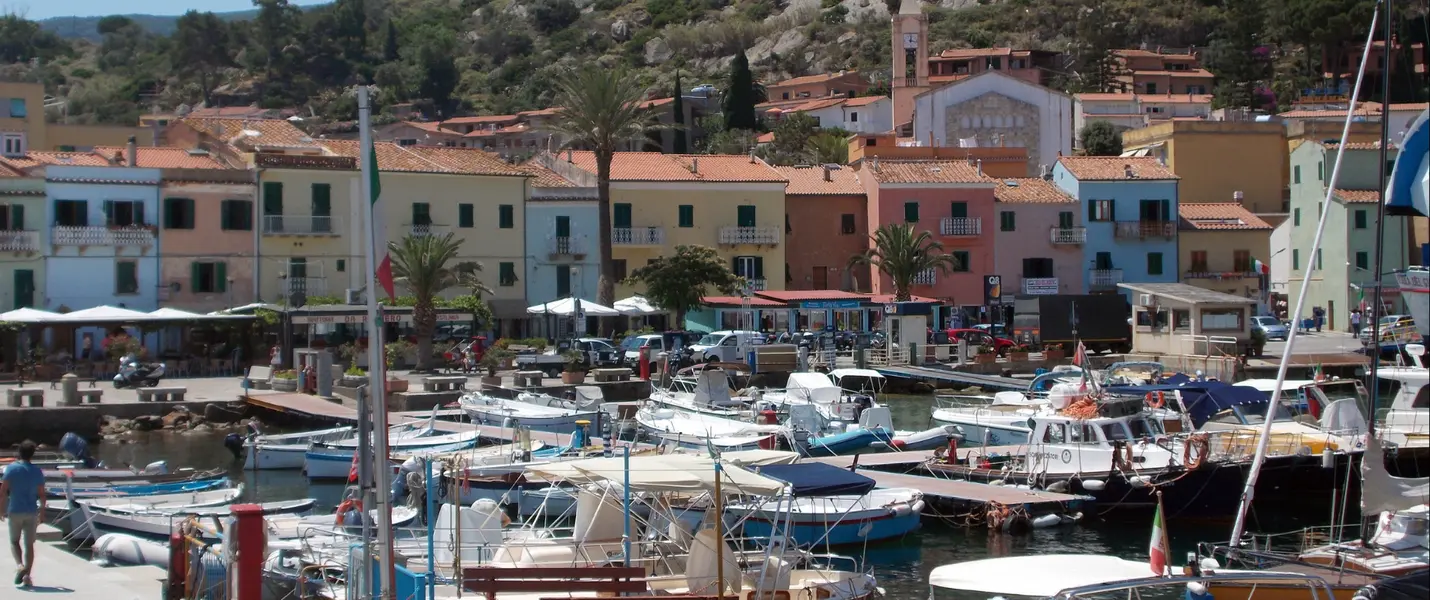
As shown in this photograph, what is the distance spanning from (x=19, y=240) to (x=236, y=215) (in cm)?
695

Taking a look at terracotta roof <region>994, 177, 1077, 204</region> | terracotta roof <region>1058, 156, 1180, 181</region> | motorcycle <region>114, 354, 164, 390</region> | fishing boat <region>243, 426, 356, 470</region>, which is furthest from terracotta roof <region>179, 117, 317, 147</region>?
terracotta roof <region>1058, 156, 1180, 181</region>

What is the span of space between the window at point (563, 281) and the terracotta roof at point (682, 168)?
3.98 metres

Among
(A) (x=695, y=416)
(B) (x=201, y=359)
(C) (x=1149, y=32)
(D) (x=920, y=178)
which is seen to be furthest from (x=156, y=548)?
(C) (x=1149, y=32)

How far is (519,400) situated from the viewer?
40.7 m

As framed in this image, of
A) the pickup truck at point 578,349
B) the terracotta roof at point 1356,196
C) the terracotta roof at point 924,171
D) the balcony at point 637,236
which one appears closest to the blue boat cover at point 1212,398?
the pickup truck at point 578,349

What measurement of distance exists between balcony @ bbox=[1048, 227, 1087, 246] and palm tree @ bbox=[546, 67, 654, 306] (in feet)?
60.7

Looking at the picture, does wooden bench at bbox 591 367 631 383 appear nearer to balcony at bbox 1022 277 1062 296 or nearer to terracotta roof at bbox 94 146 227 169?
terracotta roof at bbox 94 146 227 169

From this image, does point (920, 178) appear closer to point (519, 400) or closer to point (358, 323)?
point (358, 323)

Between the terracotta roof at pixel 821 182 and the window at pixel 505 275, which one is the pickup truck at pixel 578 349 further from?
the terracotta roof at pixel 821 182

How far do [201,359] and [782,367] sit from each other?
18.3m

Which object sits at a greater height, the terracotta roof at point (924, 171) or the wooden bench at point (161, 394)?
the terracotta roof at point (924, 171)

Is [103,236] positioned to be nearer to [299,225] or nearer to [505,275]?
[299,225]

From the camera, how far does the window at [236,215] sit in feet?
177

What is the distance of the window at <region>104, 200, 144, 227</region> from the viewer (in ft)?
171
